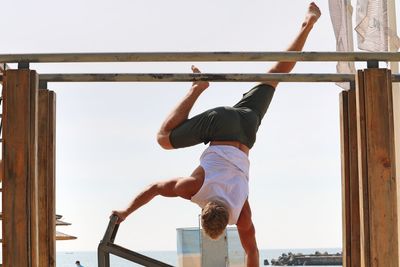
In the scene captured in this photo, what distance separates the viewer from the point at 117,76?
4.31 m

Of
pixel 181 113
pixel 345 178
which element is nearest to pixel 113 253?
pixel 181 113

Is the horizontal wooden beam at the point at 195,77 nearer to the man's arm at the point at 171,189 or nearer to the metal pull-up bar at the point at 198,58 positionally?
the metal pull-up bar at the point at 198,58

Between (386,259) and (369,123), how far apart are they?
0.61 metres

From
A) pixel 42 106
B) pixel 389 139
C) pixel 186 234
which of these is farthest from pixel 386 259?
pixel 186 234

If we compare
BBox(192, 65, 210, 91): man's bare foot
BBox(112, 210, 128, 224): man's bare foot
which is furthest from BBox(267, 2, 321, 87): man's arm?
BBox(112, 210, 128, 224): man's bare foot

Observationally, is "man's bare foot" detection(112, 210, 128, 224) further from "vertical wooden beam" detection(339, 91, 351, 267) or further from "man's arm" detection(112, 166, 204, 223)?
"vertical wooden beam" detection(339, 91, 351, 267)

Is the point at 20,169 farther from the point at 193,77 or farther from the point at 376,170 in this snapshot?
the point at 376,170

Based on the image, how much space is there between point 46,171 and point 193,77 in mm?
843

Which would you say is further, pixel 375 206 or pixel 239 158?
pixel 239 158

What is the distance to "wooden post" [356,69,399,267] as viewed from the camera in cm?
394

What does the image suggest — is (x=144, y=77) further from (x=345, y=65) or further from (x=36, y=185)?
(x=345, y=65)

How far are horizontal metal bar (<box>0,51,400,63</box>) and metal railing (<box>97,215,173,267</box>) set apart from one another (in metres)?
0.78

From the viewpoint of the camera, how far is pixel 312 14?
4859mm

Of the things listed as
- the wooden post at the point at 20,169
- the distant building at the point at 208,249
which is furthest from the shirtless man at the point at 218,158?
the distant building at the point at 208,249
